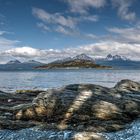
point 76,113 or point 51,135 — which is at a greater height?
point 76,113

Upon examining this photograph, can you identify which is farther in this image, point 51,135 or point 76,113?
point 76,113

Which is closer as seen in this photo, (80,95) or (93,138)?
(93,138)

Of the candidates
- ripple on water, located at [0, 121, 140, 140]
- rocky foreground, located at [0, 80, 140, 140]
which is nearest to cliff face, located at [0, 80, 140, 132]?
rocky foreground, located at [0, 80, 140, 140]


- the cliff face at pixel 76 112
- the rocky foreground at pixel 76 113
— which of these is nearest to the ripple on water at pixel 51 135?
the rocky foreground at pixel 76 113

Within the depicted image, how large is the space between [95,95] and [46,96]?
3399 mm

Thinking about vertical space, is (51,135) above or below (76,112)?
below

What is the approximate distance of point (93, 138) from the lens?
14961 millimetres

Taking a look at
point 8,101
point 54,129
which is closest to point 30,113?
point 54,129

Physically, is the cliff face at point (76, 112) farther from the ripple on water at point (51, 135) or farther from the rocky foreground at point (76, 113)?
the ripple on water at point (51, 135)

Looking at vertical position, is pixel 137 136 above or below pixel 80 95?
below

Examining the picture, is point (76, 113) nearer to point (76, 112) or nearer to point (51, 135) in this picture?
point (76, 112)

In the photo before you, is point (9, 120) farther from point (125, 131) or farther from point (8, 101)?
point (8, 101)

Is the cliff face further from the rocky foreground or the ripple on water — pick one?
the ripple on water

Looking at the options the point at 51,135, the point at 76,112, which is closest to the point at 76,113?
the point at 76,112
